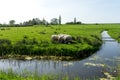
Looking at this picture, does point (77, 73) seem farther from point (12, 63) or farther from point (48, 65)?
point (12, 63)

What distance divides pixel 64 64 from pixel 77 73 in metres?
5.67

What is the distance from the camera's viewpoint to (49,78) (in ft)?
67.2

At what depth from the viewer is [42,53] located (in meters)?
36.9

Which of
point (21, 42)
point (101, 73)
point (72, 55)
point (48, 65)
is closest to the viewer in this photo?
point (101, 73)

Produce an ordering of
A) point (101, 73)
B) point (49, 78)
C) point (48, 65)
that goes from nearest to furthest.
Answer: point (49, 78)
point (101, 73)
point (48, 65)

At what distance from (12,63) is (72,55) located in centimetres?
933

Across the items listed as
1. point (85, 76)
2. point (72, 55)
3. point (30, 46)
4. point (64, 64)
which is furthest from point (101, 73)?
point (30, 46)

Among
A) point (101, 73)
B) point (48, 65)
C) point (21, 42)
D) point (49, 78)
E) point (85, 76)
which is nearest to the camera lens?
point (49, 78)

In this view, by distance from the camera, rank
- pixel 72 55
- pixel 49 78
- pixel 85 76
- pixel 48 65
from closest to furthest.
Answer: pixel 49 78 → pixel 85 76 → pixel 48 65 → pixel 72 55

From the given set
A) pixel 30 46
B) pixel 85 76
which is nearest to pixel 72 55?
pixel 30 46

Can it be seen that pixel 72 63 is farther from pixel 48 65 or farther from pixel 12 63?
pixel 12 63

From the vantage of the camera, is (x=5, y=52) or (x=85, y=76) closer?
(x=85, y=76)

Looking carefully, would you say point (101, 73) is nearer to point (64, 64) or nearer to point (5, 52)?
point (64, 64)

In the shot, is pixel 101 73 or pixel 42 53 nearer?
pixel 101 73
